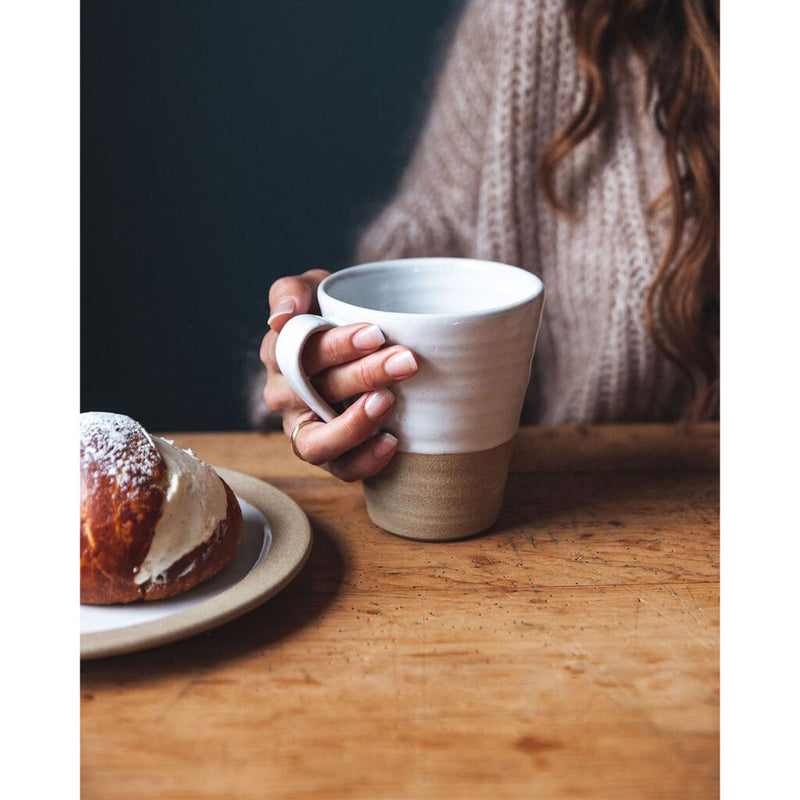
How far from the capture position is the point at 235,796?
31cm

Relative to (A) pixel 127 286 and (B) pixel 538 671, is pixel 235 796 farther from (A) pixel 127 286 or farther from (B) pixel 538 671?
(A) pixel 127 286

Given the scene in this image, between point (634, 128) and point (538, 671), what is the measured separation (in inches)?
23.8

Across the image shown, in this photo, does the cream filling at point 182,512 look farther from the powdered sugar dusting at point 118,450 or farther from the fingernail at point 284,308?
the fingernail at point 284,308

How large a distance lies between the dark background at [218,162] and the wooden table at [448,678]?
0.39 m

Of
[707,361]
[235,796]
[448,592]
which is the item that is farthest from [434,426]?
[707,361]

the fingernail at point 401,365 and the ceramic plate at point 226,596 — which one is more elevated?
the fingernail at point 401,365

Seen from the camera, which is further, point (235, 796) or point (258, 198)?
point (258, 198)

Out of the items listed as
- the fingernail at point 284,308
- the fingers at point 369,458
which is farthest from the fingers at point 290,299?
the fingers at point 369,458

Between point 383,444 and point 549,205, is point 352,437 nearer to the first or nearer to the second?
point 383,444

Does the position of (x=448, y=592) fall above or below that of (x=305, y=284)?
below

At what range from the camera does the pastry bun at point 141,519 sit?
368 mm

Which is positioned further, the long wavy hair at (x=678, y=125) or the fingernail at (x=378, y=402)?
the long wavy hair at (x=678, y=125)

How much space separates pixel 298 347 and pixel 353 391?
0.13ft

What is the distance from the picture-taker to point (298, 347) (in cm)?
42
